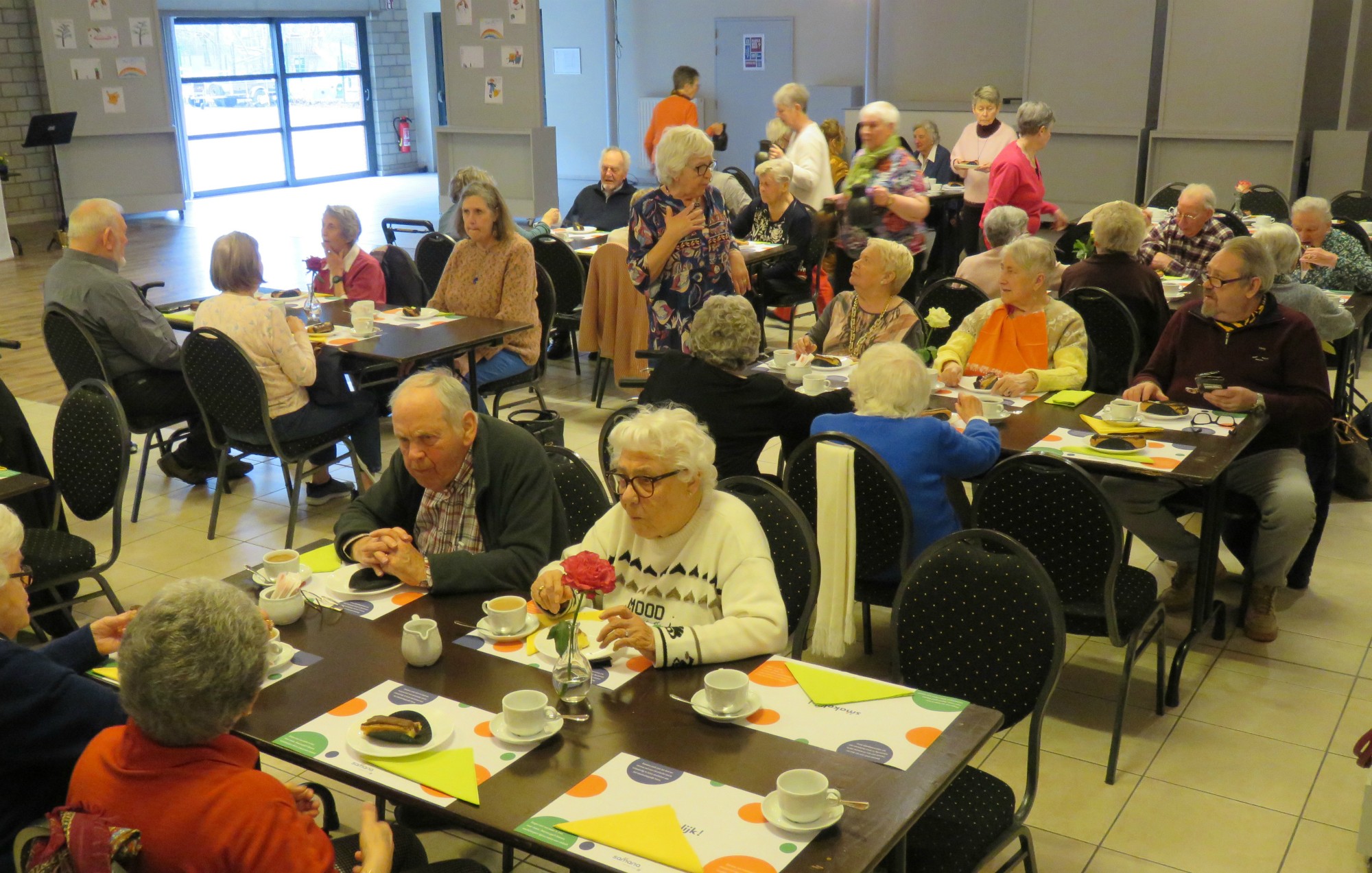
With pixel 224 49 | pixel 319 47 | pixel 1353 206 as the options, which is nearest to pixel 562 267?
pixel 1353 206

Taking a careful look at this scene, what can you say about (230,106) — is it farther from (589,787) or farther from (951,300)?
(589,787)

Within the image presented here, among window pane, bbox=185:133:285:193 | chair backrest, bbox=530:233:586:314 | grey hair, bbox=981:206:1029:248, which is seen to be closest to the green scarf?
→ grey hair, bbox=981:206:1029:248

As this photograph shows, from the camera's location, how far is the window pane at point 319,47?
57.6 ft

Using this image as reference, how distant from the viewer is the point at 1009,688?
2502 millimetres

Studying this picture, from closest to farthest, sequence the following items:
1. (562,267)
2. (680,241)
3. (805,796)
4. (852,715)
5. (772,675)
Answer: (805,796), (852,715), (772,675), (680,241), (562,267)

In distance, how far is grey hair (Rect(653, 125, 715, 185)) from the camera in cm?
487

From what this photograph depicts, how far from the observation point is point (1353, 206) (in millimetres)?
8250

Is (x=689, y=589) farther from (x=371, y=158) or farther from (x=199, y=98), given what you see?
(x=371, y=158)

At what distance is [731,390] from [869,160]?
283 centimetres

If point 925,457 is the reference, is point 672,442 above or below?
above

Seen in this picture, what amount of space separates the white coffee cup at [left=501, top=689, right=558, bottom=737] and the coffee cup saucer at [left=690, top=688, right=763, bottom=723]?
0.83 feet

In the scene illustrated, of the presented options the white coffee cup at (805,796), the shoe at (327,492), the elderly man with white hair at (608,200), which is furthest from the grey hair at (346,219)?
the white coffee cup at (805,796)

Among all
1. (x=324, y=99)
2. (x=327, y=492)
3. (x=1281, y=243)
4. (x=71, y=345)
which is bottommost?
(x=327, y=492)

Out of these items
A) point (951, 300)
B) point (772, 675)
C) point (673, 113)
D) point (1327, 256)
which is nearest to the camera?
point (772, 675)
